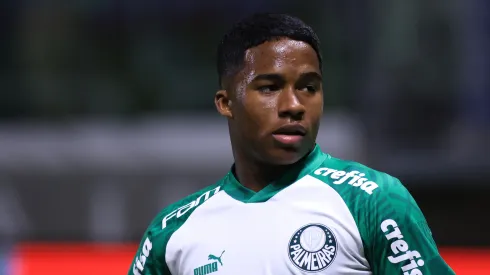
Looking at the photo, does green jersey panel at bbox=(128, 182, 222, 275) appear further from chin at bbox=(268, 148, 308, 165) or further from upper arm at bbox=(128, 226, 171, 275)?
chin at bbox=(268, 148, 308, 165)

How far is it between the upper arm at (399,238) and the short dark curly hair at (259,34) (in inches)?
16.3

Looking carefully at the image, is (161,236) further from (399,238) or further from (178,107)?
(178,107)

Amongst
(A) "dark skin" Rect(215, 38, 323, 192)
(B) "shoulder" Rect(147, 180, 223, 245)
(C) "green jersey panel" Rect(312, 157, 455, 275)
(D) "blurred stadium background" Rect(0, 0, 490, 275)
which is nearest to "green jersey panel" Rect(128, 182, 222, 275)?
(B) "shoulder" Rect(147, 180, 223, 245)

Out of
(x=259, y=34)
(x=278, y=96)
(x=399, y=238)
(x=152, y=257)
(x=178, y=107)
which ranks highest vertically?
(x=178, y=107)

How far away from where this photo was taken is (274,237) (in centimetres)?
231

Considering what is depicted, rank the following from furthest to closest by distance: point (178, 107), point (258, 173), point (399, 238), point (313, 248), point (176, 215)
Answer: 1. point (178, 107)
2. point (176, 215)
3. point (258, 173)
4. point (313, 248)
5. point (399, 238)

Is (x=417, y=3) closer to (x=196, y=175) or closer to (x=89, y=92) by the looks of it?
(x=196, y=175)

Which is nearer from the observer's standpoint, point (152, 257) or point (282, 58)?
point (282, 58)

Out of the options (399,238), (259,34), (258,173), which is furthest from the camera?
(258,173)

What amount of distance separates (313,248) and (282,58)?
1.50 feet

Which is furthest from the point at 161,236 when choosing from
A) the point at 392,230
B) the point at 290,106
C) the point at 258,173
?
the point at 392,230

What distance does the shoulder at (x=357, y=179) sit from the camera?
7.20 ft

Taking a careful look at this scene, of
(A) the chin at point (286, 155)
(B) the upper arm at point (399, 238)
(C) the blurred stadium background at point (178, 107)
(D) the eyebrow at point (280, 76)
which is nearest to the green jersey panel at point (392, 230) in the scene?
(B) the upper arm at point (399, 238)

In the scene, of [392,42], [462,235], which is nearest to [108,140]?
[392,42]
